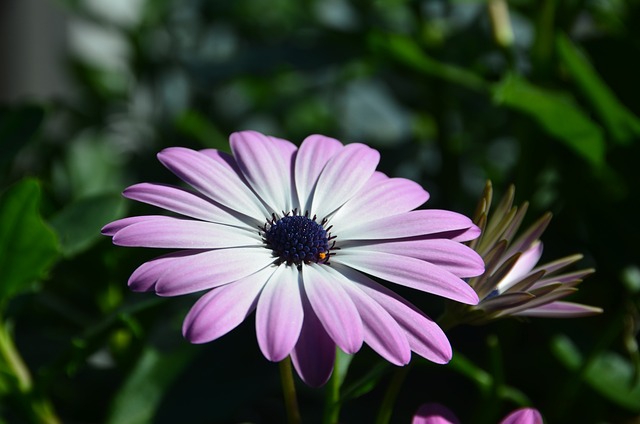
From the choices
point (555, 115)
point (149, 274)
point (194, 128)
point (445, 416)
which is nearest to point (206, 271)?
point (149, 274)

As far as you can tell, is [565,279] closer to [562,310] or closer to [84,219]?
[562,310]

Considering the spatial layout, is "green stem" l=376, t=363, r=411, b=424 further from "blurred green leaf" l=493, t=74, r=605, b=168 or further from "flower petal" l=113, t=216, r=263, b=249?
"blurred green leaf" l=493, t=74, r=605, b=168

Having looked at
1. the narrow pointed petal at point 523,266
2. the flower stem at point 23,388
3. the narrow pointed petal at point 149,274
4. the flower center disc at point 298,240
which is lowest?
the flower stem at point 23,388

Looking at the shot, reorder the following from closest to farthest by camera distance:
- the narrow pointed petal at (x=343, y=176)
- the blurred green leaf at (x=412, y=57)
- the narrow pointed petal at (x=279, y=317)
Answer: the narrow pointed petal at (x=279, y=317) → the narrow pointed petal at (x=343, y=176) → the blurred green leaf at (x=412, y=57)

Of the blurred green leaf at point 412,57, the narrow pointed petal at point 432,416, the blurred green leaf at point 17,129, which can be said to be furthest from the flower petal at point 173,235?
the blurred green leaf at point 412,57

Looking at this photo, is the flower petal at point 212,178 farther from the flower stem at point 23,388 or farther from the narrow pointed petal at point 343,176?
the flower stem at point 23,388

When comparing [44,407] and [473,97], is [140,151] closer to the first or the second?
[473,97]

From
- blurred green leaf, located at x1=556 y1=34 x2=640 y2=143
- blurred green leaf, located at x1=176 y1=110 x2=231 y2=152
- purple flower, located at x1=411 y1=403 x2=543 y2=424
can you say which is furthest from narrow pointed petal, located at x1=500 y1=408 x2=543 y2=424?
blurred green leaf, located at x1=176 y1=110 x2=231 y2=152

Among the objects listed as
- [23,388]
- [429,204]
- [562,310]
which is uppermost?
[429,204]
